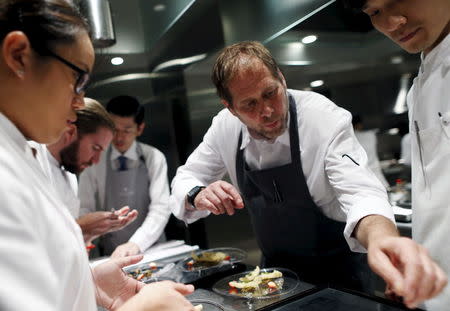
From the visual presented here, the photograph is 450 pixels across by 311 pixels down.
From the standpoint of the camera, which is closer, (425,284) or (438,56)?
(425,284)

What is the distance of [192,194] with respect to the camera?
1691mm

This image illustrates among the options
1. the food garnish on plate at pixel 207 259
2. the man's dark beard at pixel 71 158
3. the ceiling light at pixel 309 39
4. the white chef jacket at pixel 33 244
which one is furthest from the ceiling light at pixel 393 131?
the white chef jacket at pixel 33 244

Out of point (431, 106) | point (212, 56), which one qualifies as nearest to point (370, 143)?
point (212, 56)

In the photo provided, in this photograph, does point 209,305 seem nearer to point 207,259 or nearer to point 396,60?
point 207,259

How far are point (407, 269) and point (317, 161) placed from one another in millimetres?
830

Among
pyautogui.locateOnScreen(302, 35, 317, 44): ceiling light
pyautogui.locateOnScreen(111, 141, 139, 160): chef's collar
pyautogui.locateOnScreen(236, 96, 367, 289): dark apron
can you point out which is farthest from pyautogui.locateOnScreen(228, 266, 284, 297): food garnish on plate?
Answer: pyautogui.locateOnScreen(111, 141, 139, 160): chef's collar

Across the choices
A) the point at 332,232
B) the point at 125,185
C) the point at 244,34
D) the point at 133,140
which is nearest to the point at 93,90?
the point at 133,140

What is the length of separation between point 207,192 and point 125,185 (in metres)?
1.53

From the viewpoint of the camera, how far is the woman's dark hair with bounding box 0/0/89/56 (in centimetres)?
66

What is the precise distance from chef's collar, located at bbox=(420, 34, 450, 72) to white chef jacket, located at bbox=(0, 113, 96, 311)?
40.4 inches

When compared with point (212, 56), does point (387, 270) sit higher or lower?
lower

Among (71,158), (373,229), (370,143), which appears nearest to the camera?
(373,229)

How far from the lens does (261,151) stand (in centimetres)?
165

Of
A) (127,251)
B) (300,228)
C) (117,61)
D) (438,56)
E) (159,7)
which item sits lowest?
(127,251)
